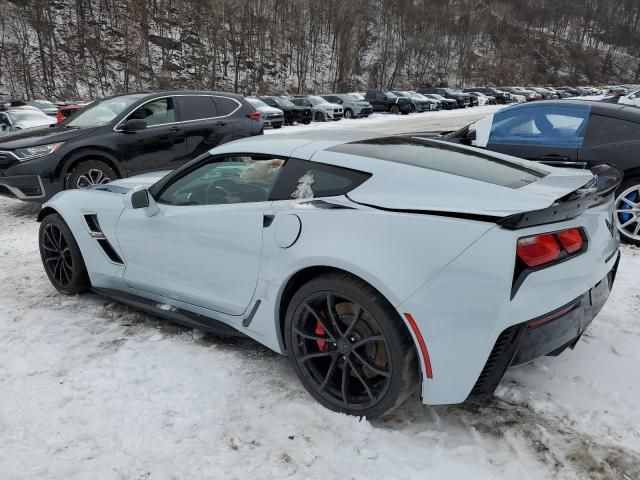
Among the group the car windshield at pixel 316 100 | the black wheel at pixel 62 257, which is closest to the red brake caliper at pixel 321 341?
the black wheel at pixel 62 257

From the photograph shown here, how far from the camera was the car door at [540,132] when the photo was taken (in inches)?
210

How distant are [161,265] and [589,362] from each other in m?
2.71

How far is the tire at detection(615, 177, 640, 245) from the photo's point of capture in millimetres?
5062

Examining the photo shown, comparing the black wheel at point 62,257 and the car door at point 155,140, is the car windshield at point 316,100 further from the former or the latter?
the black wheel at point 62,257

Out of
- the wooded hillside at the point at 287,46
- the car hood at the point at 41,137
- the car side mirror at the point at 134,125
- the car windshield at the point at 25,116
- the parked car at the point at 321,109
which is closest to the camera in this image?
the car hood at the point at 41,137

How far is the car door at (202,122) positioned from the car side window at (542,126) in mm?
4198

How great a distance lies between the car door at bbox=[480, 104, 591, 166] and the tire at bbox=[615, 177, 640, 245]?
1.85 ft

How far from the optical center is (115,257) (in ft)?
11.8

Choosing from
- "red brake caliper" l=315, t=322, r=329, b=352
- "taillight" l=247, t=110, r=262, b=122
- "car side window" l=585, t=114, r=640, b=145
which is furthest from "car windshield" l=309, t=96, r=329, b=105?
"red brake caliper" l=315, t=322, r=329, b=352

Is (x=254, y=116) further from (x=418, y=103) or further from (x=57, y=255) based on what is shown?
(x=418, y=103)

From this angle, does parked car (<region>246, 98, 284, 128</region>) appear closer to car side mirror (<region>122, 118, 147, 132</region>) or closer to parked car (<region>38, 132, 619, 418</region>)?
car side mirror (<region>122, 118, 147, 132</region>)

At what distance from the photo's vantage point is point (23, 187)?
6277 mm

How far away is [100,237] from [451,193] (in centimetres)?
261

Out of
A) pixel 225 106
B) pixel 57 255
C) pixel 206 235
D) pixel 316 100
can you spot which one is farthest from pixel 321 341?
pixel 316 100
